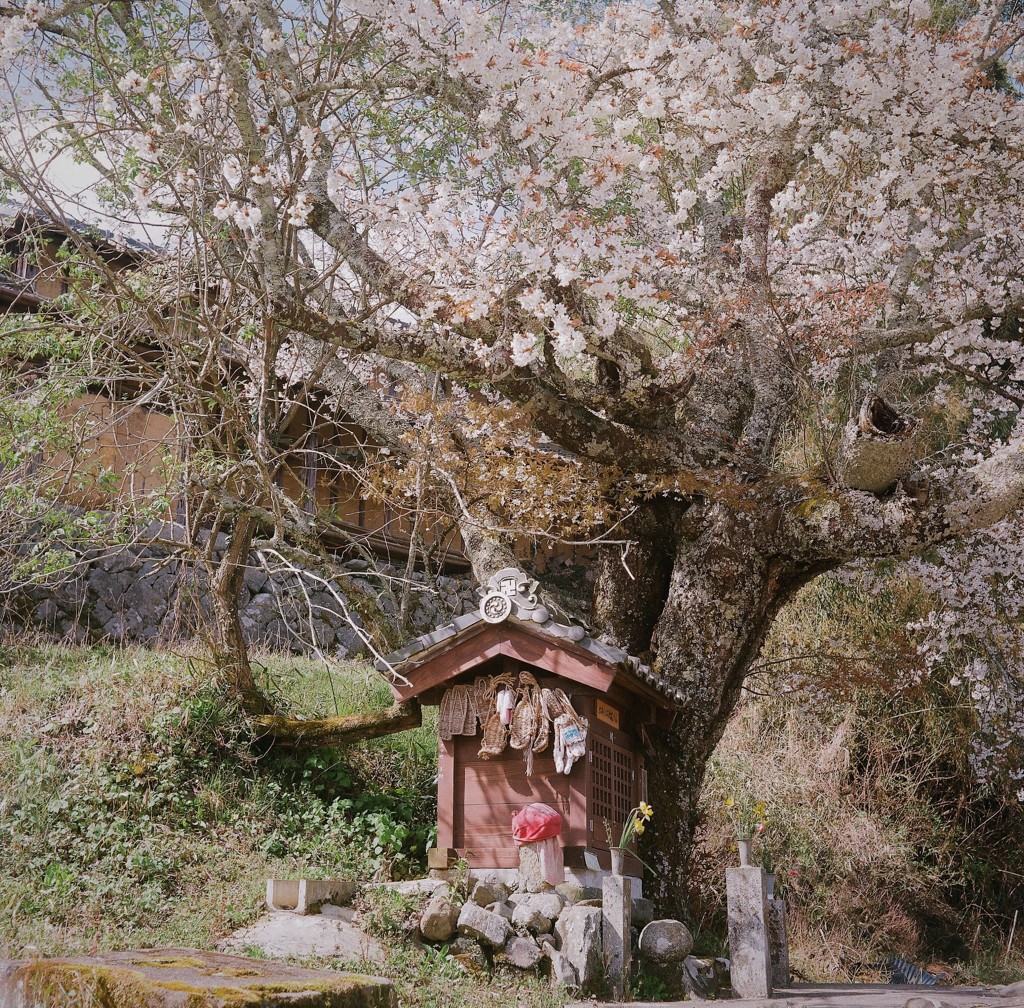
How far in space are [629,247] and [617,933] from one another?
5227 millimetres

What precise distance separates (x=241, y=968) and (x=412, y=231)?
20.8 ft

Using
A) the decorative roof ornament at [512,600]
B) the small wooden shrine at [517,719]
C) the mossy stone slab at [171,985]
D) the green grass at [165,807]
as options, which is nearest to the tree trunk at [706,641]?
the small wooden shrine at [517,719]

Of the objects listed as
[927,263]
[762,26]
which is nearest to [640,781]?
[762,26]

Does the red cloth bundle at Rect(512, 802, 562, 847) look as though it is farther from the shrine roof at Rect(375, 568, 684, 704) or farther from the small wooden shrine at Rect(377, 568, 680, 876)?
the shrine roof at Rect(375, 568, 684, 704)

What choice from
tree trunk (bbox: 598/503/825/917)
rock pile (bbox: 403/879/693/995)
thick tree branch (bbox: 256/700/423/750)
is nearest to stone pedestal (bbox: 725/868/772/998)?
rock pile (bbox: 403/879/693/995)

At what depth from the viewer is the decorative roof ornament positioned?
23.7 feet

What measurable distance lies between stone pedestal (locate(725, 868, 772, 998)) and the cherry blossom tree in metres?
1.56

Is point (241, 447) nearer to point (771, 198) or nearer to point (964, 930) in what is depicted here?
point (771, 198)

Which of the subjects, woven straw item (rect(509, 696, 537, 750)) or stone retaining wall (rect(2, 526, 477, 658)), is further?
stone retaining wall (rect(2, 526, 477, 658))

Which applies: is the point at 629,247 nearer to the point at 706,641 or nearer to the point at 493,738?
the point at 706,641

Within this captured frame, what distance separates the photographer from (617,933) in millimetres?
6215

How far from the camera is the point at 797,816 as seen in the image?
11.2 metres

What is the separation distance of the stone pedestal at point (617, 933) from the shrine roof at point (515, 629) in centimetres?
147

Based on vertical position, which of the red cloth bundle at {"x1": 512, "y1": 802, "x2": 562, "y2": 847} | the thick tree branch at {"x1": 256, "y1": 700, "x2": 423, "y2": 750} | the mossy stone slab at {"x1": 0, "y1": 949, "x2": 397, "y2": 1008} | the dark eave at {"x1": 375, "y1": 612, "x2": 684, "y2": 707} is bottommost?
the mossy stone slab at {"x1": 0, "y1": 949, "x2": 397, "y2": 1008}
